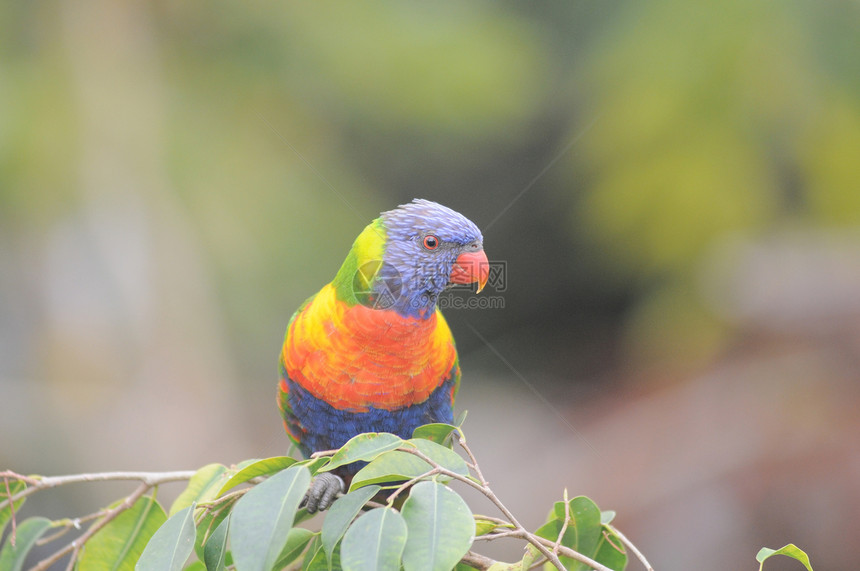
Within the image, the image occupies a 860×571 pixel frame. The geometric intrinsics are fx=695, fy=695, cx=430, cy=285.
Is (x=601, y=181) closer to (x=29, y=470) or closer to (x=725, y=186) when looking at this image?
(x=725, y=186)

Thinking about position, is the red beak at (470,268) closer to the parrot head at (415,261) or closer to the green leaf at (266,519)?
the parrot head at (415,261)

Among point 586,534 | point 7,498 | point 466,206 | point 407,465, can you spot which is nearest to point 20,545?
point 7,498

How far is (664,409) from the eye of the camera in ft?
14.4

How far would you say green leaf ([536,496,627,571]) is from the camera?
1285 millimetres

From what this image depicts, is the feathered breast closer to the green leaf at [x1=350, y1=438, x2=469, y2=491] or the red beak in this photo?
the red beak

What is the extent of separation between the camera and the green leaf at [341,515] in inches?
39.1

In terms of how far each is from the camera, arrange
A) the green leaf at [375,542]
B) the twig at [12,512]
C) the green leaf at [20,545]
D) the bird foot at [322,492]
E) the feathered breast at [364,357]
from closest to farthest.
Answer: the green leaf at [375,542] < the twig at [12,512] < the green leaf at [20,545] < the bird foot at [322,492] < the feathered breast at [364,357]

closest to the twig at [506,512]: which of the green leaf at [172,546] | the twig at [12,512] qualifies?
the green leaf at [172,546]

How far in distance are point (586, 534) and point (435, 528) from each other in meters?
0.47

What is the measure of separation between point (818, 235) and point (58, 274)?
502 cm

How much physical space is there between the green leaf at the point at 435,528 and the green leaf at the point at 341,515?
0.24 feet

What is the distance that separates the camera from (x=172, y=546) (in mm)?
1047

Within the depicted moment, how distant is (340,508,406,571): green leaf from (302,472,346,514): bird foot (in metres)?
0.62

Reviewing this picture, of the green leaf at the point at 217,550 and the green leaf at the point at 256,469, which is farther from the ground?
the green leaf at the point at 256,469
